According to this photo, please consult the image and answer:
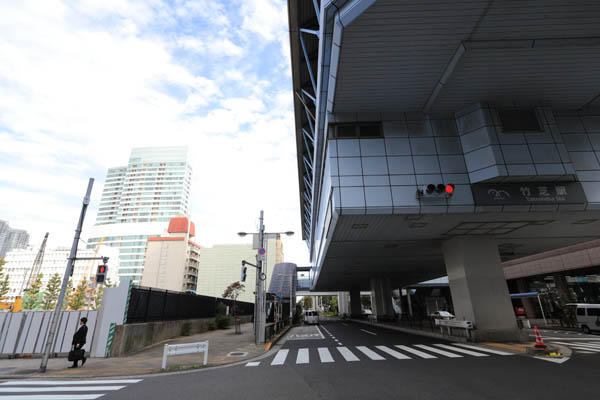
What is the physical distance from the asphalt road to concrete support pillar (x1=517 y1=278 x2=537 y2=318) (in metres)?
36.5

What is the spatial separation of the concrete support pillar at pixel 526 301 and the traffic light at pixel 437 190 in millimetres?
39395

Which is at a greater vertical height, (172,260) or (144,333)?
(172,260)

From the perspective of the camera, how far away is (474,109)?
13.2 metres

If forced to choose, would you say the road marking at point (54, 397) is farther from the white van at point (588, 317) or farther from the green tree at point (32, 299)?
the green tree at point (32, 299)

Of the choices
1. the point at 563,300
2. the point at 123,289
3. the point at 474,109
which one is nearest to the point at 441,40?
the point at 474,109

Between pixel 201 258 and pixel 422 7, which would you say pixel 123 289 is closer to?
pixel 422 7

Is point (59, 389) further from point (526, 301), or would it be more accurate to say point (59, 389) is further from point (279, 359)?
point (526, 301)

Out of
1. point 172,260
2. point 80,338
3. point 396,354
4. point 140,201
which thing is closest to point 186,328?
point 80,338

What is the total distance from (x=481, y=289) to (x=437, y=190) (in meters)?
7.27

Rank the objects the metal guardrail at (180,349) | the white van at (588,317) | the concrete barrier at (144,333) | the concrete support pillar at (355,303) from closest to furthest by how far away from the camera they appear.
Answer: the metal guardrail at (180,349) < the concrete barrier at (144,333) < the white van at (588,317) < the concrete support pillar at (355,303)

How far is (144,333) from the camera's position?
589 inches

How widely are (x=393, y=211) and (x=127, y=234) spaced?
136 m

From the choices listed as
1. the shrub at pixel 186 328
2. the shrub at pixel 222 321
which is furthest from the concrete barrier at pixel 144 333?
the shrub at pixel 222 321

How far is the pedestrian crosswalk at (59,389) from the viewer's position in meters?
6.58
